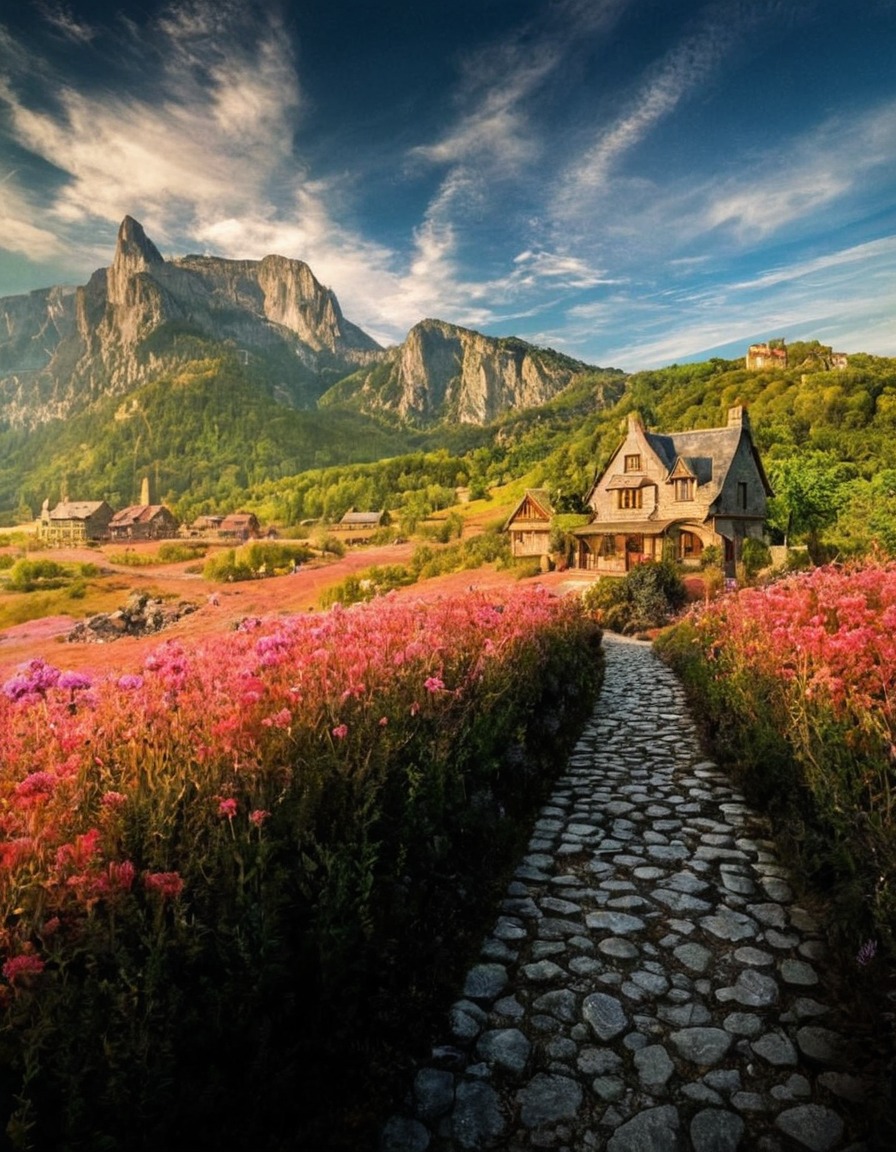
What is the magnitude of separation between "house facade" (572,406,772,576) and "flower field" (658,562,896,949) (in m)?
25.4

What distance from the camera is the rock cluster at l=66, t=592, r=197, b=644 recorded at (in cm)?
1878

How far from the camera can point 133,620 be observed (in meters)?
19.8

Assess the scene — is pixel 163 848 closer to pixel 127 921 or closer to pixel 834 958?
pixel 127 921

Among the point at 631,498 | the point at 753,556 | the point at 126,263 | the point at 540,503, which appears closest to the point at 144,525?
the point at 540,503

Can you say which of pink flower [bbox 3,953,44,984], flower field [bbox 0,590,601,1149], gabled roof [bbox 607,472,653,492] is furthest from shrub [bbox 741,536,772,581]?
pink flower [bbox 3,953,44,984]

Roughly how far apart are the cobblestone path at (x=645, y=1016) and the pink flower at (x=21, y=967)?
1.52 m

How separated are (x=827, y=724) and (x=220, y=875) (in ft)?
14.3

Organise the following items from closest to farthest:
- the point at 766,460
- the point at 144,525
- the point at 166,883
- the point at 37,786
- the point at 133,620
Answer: the point at 166,883, the point at 37,786, the point at 133,620, the point at 144,525, the point at 766,460

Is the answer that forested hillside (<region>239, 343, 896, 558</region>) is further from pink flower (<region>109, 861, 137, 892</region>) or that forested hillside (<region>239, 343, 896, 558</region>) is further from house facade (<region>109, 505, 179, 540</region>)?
pink flower (<region>109, 861, 137, 892</region>)

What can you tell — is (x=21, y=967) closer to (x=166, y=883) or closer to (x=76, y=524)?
(x=166, y=883)

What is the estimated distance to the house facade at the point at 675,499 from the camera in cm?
3203

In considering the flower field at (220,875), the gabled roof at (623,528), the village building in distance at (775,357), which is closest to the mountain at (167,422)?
the village building in distance at (775,357)

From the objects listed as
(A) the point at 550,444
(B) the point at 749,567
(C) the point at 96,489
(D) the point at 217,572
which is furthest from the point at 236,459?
(B) the point at 749,567

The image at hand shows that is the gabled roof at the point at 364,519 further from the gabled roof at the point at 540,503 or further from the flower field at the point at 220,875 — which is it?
the flower field at the point at 220,875
